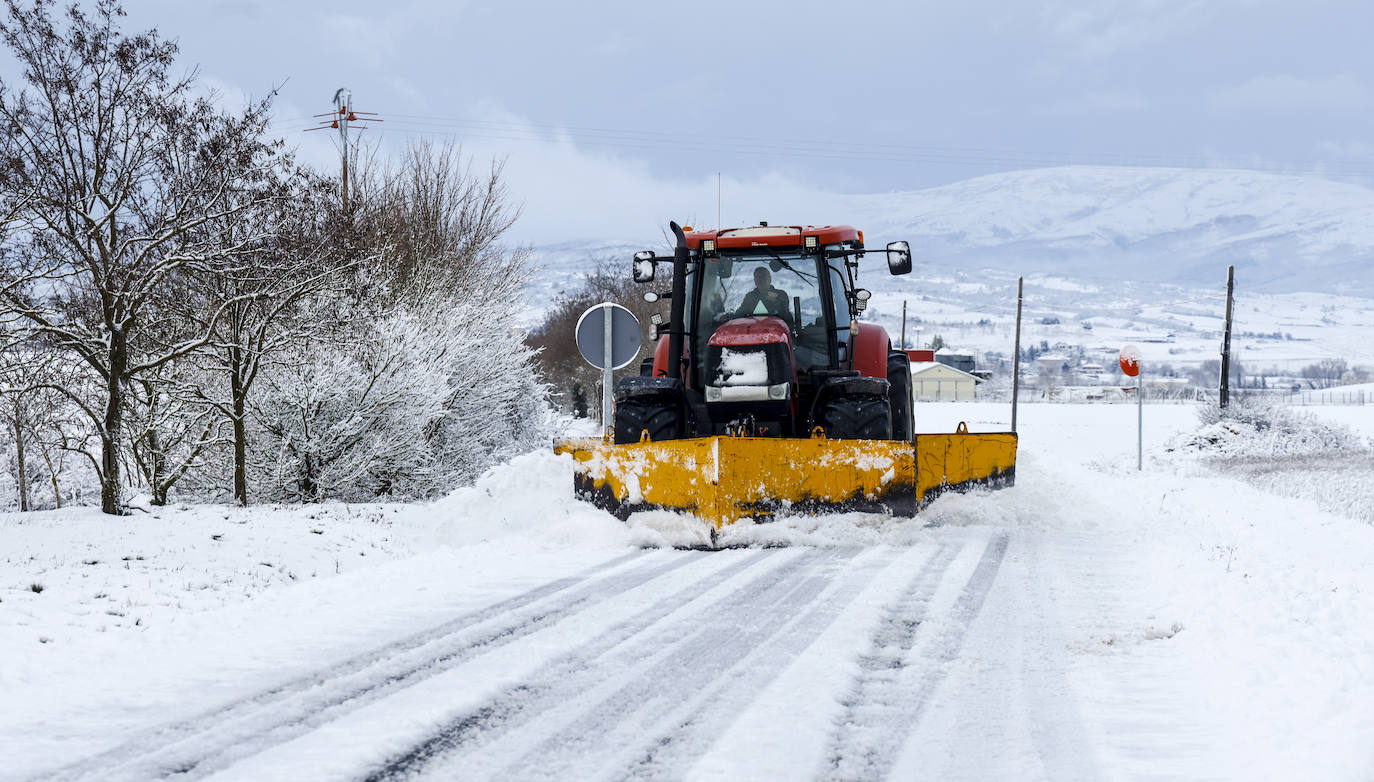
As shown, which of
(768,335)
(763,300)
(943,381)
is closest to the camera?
(768,335)

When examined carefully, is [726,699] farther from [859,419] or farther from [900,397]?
[900,397]

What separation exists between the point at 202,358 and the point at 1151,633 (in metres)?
10.9

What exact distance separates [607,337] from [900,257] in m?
3.72

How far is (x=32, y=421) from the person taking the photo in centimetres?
1177

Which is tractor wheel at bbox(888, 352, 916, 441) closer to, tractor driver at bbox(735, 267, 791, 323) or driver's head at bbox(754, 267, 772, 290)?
tractor driver at bbox(735, 267, 791, 323)

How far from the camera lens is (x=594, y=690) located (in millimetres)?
4148

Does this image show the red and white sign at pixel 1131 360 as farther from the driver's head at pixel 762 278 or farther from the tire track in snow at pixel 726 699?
the tire track in snow at pixel 726 699

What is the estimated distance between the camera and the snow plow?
827cm

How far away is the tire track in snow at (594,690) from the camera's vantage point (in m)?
3.37

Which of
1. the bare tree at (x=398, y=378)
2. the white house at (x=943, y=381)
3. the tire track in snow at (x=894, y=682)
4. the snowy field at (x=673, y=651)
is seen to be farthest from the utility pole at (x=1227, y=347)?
the white house at (x=943, y=381)

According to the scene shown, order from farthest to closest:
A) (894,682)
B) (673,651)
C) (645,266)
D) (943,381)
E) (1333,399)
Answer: (943,381), (1333,399), (645,266), (673,651), (894,682)

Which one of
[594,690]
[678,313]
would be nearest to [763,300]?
[678,313]

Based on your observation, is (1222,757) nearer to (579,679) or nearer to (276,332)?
(579,679)

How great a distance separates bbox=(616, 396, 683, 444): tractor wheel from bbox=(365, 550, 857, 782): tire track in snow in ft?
10.7
